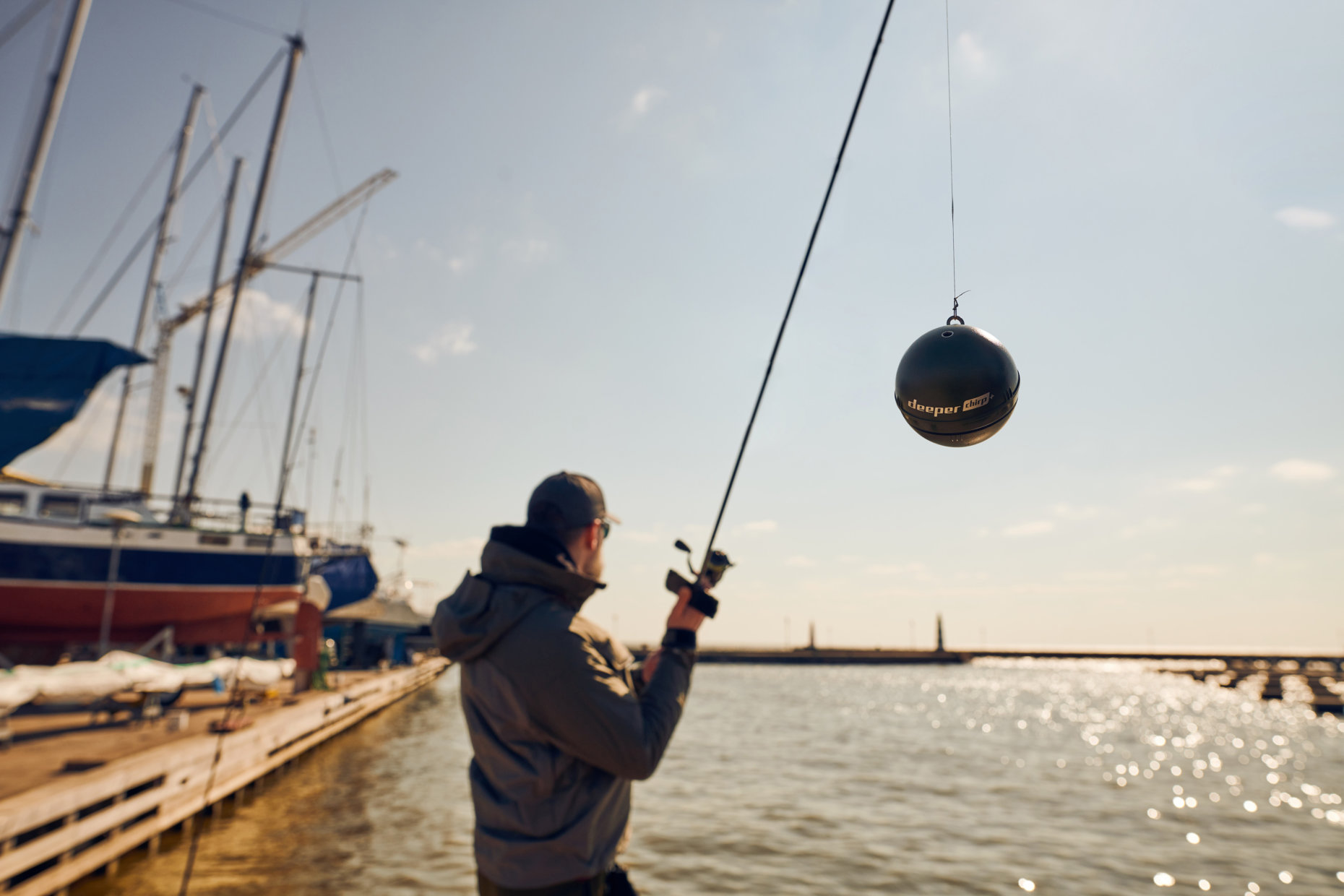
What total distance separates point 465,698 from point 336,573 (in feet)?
117

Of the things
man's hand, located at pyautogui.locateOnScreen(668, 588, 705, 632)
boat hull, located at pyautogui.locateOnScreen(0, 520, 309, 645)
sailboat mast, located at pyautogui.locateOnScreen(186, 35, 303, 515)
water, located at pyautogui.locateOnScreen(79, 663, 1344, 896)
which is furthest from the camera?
sailboat mast, located at pyautogui.locateOnScreen(186, 35, 303, 515)

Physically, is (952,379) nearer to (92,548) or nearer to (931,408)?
(931,408)

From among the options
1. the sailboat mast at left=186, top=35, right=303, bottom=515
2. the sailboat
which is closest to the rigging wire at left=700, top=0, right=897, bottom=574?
the sailboat

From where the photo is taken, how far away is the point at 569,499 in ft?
8.97

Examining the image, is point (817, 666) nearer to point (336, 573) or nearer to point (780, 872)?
point (336, 573)

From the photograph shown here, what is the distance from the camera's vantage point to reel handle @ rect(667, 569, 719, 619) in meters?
2.82

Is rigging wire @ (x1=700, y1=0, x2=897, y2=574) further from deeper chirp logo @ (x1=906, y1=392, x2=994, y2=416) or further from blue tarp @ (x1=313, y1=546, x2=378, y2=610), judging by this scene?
blue tarp @ (x1=313, y1=546, x2=378, y2=610)

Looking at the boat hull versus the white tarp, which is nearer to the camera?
the white tarp

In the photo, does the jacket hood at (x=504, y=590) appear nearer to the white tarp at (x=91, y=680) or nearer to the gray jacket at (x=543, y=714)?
the gray jacket at (x=543, y=714)

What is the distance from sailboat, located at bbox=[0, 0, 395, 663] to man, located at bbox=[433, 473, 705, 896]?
14630mm

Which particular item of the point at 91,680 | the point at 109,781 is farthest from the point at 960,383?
the point at 91,680

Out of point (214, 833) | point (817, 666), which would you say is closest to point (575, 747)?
point (214, 833)

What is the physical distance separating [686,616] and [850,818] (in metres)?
15.2

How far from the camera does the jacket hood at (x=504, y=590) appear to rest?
2.46 meters
